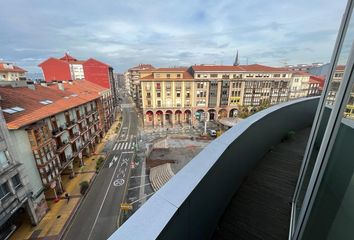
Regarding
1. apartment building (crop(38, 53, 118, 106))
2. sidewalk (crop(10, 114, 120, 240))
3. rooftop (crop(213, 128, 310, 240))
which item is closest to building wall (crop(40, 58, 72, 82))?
apartment building (crop(38, 53, 118, 106))

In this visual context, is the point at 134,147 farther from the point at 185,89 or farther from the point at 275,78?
the point at 275,78

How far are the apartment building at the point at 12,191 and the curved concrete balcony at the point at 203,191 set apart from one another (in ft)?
48.8

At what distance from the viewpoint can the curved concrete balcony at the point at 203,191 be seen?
1486mm

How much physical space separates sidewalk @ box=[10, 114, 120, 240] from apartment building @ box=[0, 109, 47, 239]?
58cm

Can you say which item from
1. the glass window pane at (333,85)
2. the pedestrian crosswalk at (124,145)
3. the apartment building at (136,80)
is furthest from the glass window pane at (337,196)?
the apartment building at (136,80)

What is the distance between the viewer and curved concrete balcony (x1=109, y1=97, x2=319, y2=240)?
4.88ft

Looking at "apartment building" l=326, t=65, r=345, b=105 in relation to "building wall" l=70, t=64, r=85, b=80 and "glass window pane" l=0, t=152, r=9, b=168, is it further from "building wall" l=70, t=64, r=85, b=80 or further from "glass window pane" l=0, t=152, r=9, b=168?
"building wall" l=70, t=64, r=85, b=80

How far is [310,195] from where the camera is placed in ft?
8.36

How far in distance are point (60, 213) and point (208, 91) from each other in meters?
33.7

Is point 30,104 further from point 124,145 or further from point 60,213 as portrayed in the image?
point 124,145

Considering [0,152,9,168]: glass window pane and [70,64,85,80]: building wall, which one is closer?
[0,152,9,168]: glass window pane

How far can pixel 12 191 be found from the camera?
11539 mm

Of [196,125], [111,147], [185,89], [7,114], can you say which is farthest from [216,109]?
[7,114]

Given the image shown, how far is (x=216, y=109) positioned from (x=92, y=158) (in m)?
29.1
